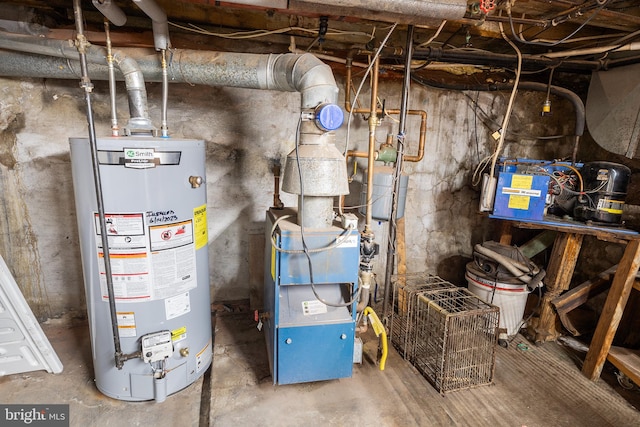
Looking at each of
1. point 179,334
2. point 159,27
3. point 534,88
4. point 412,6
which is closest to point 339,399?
point 179,334

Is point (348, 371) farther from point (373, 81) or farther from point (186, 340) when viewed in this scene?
point (373, 81)

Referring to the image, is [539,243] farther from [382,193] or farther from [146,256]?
[146,256]

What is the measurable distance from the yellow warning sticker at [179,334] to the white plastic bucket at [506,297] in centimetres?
191

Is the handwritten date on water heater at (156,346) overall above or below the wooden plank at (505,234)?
below

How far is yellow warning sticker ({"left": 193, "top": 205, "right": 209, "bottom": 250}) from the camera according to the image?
5.30 ft

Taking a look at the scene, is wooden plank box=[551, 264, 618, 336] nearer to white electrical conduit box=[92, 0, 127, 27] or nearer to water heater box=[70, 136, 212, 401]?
water heater box=[70, 136, 212, 401]

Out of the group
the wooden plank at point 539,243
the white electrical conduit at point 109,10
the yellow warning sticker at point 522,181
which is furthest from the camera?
the wooden plank at point 539,243

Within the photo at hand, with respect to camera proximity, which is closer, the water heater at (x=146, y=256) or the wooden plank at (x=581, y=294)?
the water heater at (x=146, y=256)

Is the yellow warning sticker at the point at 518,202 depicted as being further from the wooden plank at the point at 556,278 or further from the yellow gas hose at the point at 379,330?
the yellow gas hose at the point at 379,330

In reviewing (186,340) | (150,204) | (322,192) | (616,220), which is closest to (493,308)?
(616,220)

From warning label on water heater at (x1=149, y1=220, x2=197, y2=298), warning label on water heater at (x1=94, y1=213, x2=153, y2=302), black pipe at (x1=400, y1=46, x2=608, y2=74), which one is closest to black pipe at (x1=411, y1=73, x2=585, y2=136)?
black pipe at (x1=400, y1=46, x2=608, y2=74)

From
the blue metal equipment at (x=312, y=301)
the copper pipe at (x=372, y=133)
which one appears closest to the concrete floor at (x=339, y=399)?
the blue metal equipment at (x=312, y=301)

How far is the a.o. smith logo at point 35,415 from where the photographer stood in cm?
155

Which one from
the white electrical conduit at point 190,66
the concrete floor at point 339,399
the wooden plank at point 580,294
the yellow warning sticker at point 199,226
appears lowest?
the concrete floor at point 339,399
